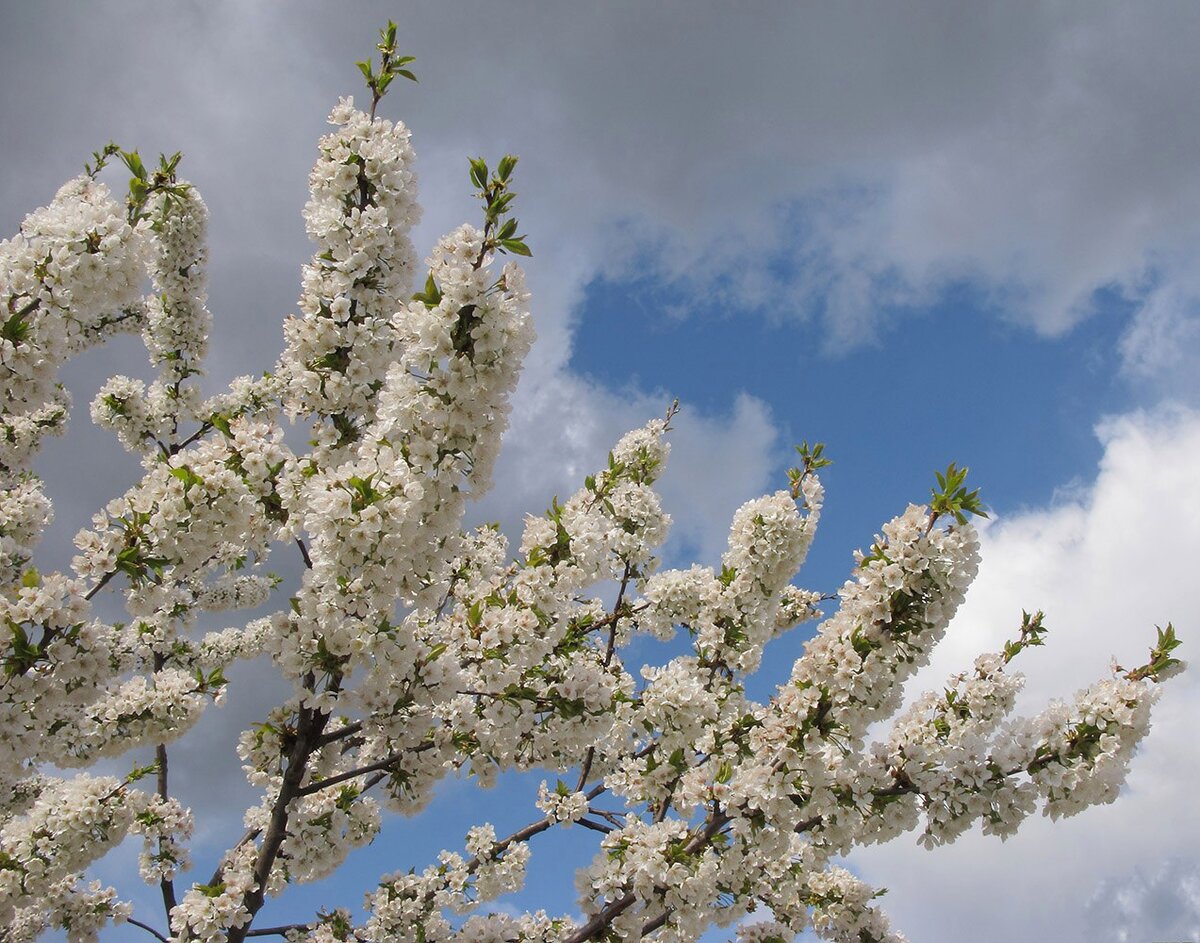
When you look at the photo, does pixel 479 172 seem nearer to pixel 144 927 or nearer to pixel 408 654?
pixel 408 654

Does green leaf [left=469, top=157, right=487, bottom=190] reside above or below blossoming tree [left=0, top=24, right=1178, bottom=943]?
above

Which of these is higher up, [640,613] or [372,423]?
[640,613]

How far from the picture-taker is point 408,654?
6555 mm

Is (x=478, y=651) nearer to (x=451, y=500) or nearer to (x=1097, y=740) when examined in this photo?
(x=451, y=500)

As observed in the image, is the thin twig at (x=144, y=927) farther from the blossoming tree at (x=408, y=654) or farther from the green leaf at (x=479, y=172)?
the green leaf at (x=479, y=172)

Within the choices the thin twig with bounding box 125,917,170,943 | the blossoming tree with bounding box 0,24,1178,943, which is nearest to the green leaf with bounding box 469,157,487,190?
the blossoming tree with bounding box 0,24,1178,943

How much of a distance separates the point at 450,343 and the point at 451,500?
3.88ft

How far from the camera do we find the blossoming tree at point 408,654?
6.07m

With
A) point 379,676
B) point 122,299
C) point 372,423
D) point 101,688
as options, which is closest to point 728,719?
point 379,676

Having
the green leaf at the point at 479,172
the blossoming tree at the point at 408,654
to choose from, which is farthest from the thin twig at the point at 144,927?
the green leaf at the point at 479,172

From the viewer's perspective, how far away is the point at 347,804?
29.5ft

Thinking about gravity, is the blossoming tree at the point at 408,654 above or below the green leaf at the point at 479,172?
below

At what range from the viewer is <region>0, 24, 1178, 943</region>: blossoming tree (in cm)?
607

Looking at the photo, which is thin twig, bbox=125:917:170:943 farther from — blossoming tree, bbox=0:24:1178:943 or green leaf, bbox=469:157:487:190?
green leaf, bbox=469:157:487:190
